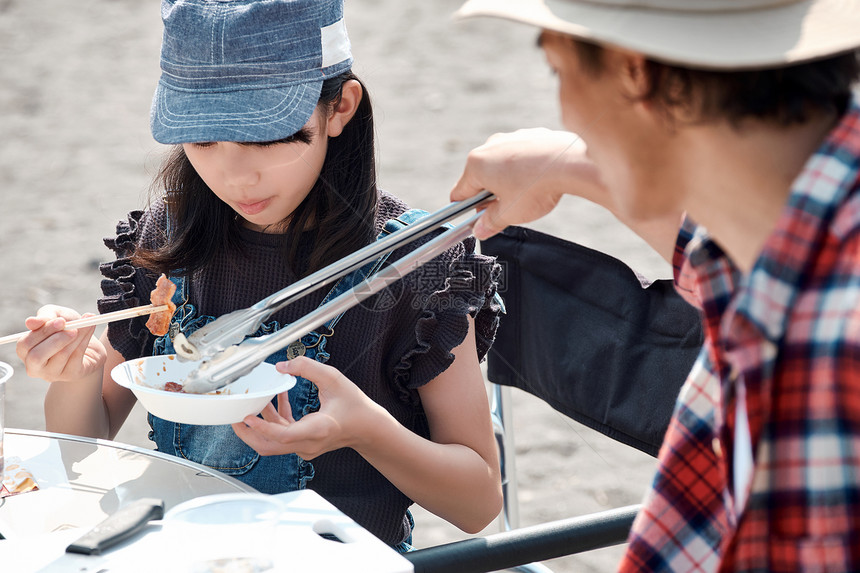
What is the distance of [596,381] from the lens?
134 centimetres

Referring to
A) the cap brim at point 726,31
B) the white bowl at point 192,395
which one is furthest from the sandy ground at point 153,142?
the cap brim at point 726,31

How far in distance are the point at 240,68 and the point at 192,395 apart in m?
0.41

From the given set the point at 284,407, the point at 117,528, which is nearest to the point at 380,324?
the point at 284,407

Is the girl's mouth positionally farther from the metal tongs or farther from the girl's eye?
the metal tongs

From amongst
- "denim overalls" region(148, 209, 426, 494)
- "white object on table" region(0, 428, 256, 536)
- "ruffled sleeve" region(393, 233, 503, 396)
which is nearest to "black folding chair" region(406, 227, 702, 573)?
"ruffled sleeve" region(393, 233, 503, 396)

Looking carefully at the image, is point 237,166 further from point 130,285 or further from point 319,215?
point 130,285

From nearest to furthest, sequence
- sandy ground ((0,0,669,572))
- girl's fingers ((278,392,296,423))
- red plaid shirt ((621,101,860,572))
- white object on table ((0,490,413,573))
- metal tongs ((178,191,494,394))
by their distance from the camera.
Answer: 1. red plaid shirt ((621,101,860,572))
2. white object on table ((0,490,413,573))
3. metal tongs ((178,191,494,394))
4. girl's fingers ((278,392,296,423))
5. sandy ground ((0,0,669,572))

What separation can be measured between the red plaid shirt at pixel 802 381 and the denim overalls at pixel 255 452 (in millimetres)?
673

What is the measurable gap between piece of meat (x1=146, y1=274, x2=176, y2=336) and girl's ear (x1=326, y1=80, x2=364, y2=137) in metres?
0.30

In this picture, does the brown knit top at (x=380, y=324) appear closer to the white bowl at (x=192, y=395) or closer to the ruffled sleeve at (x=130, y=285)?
the ruffled sleeve at (x=130, y=285)

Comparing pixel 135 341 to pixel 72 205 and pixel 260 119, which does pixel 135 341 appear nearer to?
pixel 260 119

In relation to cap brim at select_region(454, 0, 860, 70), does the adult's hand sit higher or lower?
lower

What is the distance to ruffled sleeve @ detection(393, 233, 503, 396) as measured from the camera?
1.24 m

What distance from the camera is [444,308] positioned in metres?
1.25
